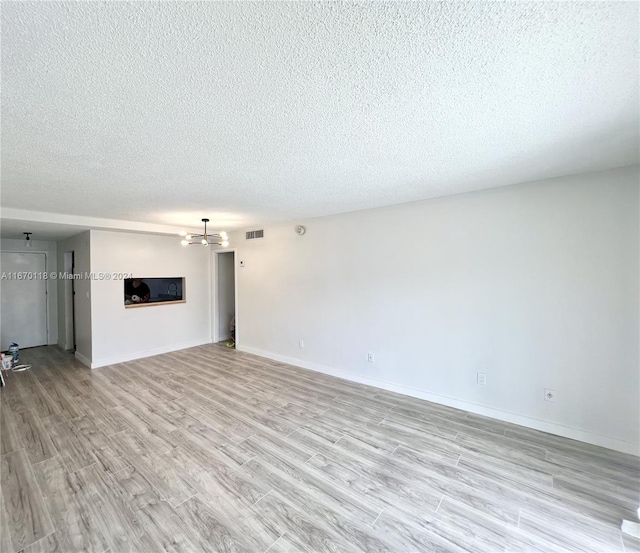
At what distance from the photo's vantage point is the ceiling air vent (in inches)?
217

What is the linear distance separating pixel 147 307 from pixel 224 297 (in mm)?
1666

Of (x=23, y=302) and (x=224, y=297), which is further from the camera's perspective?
(x=224, y=297)

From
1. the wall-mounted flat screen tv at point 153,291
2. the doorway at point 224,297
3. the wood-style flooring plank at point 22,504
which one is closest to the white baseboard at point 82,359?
the wall-mounted flat screen tv at point 153,291

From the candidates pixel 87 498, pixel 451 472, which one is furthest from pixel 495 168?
pixel 87 498

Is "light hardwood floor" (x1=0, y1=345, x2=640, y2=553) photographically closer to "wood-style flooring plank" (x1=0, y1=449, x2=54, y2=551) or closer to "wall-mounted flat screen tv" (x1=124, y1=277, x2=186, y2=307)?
"wood-style flooring plank" (x1=0, y1=449, x2=54, y2=551)

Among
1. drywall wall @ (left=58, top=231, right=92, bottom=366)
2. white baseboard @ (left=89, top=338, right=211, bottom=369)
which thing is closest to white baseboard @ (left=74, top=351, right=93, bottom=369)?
drywall wall @ (left=58, top=231, right=92, bottom=366)

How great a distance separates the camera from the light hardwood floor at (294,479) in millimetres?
1751

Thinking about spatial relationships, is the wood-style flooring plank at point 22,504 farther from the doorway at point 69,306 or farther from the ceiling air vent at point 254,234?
the doorway at point 69,306

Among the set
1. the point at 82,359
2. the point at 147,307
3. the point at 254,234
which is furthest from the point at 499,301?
the point at 82,359

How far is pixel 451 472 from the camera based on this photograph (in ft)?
7.57

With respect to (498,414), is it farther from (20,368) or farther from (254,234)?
(20,368)

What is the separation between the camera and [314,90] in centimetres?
141

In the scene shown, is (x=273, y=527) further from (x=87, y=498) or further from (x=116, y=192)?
(x=116, y=192)

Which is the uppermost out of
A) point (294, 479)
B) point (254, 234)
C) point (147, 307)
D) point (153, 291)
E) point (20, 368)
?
point (254, 234)
